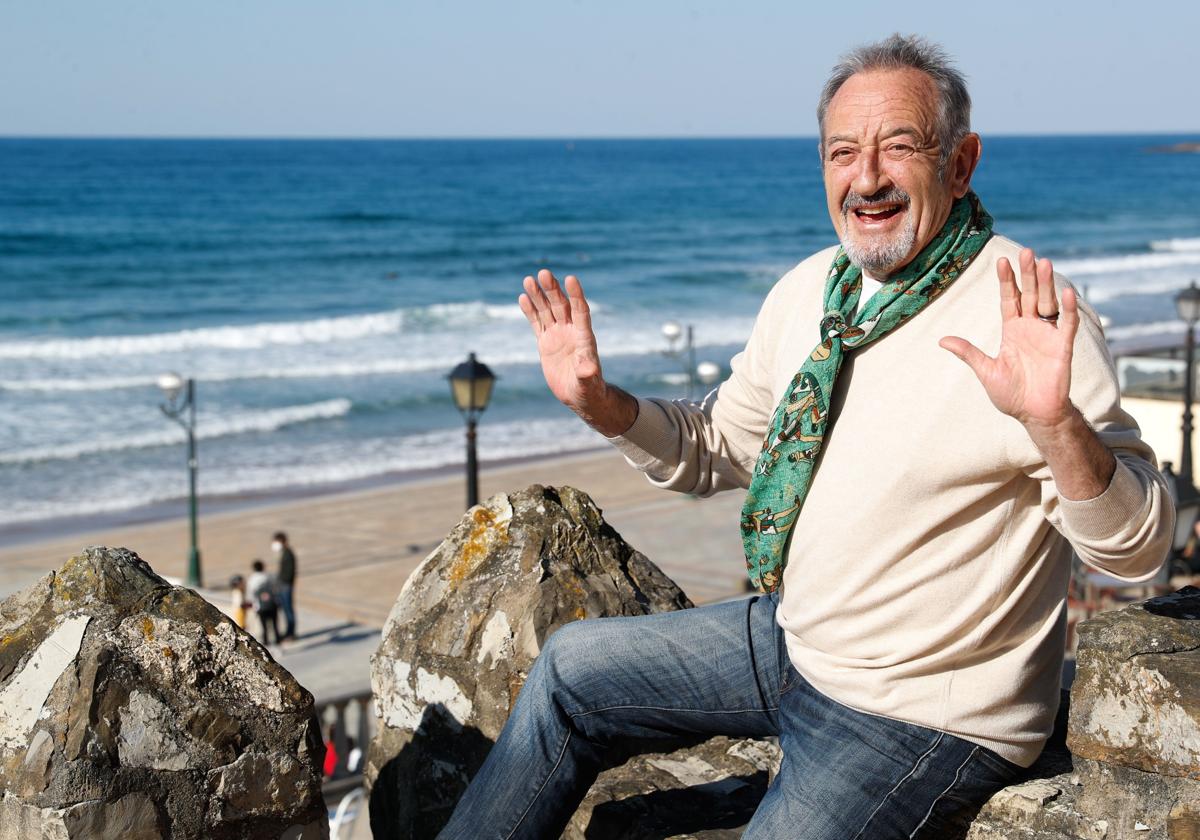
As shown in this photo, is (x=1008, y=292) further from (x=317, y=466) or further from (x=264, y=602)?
(x=317, y=466)

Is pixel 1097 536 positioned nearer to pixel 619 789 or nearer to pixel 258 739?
pixel 619 789

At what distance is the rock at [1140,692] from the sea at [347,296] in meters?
18.8

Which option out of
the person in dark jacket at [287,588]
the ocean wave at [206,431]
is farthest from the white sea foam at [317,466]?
the person in dark jacket at [287,588]

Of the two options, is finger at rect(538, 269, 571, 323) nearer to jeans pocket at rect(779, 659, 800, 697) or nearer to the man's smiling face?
the man's smiling face

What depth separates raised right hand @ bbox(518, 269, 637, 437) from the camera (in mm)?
2736

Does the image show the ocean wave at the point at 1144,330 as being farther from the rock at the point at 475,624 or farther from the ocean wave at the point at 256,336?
the rock at the point at 475,624

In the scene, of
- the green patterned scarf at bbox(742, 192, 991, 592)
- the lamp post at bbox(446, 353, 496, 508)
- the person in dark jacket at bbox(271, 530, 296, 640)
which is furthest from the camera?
the person in dark jacket at bbox(271, 530, 296, 640)

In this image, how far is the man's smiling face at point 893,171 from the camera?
254 centimetres

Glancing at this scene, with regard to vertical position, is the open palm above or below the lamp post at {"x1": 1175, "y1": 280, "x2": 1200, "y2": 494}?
above

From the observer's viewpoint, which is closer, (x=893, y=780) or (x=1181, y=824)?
(x=1181, y=824)

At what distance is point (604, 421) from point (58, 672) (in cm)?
108

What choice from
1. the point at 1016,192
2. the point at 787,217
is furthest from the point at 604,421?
the point at 1016,192

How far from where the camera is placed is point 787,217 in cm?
7988

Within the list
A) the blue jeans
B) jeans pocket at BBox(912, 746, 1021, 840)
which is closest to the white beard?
the blue jeans
